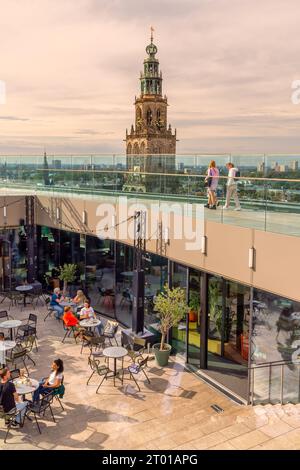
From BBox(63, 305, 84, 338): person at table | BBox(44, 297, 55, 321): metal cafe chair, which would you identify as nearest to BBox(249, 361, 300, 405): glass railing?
BBox(63, 305, 84, 338): person at table

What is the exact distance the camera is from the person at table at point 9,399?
28.1 ft

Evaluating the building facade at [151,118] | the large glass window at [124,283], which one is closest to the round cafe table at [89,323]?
the large glass window at [124,283]

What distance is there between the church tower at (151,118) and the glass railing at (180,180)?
220ft

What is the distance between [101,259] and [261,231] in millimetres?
8285

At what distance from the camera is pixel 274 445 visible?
8273 mm

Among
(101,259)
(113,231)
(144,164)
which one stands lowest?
(101,259)

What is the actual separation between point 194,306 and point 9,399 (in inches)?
222

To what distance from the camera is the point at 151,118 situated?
88938 mm

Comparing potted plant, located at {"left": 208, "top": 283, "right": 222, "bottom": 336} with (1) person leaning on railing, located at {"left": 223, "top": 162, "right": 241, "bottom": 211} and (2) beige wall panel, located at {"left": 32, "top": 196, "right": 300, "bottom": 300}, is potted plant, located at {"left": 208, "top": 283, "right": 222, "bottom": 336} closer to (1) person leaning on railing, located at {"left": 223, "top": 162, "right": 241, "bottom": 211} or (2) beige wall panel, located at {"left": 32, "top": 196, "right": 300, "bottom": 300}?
(2) beige wall panel, located at {"left": 32, "top": 196, "right": 300, "bottom": 300}

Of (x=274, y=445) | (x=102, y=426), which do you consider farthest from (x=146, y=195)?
(x=274, y=445)

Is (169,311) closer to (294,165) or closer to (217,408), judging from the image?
(217,408)

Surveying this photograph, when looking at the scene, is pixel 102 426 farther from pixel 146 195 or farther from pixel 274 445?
pixel 146 195

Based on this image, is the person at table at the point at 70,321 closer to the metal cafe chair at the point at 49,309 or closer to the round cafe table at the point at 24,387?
the metal cafe chair at the point at 49,309

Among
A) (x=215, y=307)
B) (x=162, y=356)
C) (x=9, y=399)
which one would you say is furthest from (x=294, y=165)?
(x=9, y=399)
